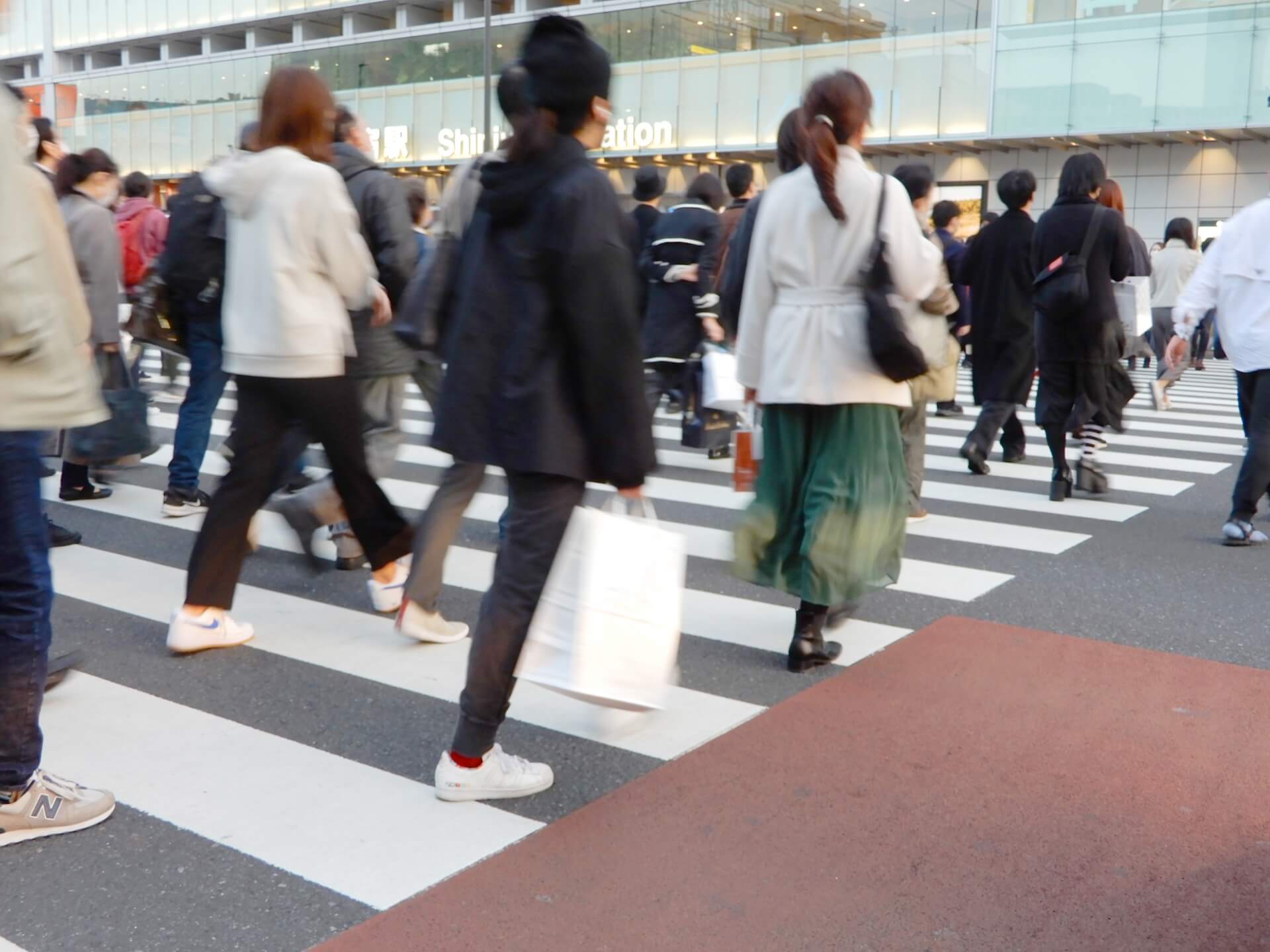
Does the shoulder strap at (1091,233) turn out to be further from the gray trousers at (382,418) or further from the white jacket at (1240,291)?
the gray trousers at (382,418)

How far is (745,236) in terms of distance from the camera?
15.9 feet

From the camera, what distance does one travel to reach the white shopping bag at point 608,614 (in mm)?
3166

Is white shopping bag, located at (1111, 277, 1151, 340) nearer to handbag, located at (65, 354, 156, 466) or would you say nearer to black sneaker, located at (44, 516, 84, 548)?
handbag, located at (65, 354, 156, 466)

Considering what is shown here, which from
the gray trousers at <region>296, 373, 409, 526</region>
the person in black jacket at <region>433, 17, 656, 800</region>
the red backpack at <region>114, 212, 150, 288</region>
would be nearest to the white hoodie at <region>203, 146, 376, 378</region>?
the gray trousers at <region>296, 373, 409, 526</region>

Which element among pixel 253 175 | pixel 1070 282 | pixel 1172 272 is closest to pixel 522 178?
pixel 253 175

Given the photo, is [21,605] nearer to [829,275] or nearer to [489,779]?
[489,779]

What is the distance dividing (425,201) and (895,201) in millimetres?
4566

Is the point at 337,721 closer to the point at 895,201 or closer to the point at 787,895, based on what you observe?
the point at 787,895

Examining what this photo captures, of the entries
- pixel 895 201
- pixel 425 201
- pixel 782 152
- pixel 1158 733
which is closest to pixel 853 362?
pixel 895 201

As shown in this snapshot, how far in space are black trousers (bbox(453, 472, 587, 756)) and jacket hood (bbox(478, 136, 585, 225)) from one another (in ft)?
2.09

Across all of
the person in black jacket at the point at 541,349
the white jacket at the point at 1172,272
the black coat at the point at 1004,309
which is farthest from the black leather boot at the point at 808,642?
the white jacket at the point at 1172,272

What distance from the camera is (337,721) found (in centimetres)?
397

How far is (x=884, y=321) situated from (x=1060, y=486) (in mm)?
4158

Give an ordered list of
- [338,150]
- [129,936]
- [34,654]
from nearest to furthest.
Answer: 1. [129,936]
2. [34,654]
3. [338,150]
